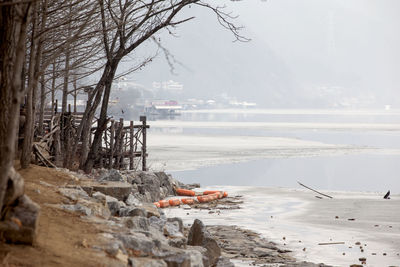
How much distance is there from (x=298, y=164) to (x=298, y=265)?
133 feet

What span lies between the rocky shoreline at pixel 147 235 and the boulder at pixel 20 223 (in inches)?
28.6

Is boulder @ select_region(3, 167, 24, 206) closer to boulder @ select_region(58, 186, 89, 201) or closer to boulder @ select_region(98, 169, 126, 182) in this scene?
boulder @ select_region(58, 186, 89, 201)

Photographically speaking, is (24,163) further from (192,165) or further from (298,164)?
(298,164)

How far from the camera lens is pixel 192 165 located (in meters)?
45.0

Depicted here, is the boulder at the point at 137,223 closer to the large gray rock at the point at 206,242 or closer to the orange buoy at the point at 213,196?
the large gray rock at the point at 206,242

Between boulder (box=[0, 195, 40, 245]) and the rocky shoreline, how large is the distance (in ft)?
2.38

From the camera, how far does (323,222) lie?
20.3 metres

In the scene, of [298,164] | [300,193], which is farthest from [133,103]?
[300,193]

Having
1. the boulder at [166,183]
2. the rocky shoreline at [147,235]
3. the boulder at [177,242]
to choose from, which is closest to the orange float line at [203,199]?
the boulder at [166,183]

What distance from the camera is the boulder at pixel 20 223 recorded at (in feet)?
22.9

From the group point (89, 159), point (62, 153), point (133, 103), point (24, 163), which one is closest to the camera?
point (24, 163)

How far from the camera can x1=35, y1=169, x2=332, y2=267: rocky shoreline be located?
7.98 metres

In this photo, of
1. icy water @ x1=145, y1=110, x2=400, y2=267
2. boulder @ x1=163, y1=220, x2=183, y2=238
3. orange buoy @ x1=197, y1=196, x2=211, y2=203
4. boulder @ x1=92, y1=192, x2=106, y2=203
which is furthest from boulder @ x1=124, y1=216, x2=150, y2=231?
orange buoy @ x1=197, y1=196, x2=211, y2=203

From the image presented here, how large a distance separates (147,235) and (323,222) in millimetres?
12497
